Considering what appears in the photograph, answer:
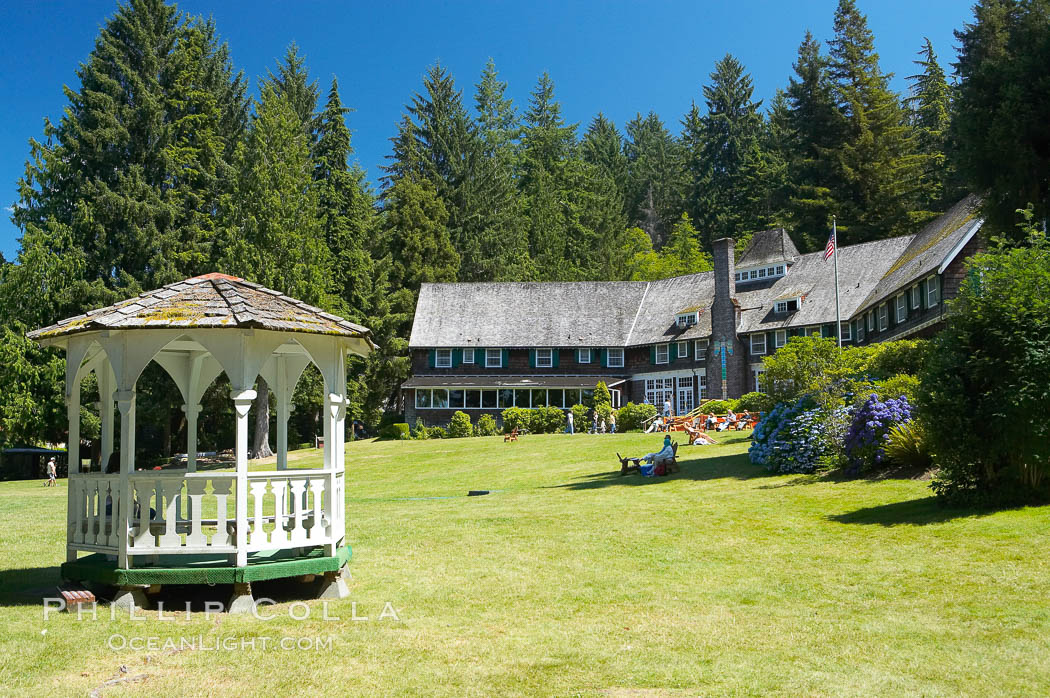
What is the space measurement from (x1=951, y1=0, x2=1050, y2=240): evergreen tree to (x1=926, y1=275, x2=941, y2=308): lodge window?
1234cm

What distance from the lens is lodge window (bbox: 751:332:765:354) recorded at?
5459 cm

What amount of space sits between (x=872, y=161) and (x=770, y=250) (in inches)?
608

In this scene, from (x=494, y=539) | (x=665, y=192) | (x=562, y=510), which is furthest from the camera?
(x=665, y=192)

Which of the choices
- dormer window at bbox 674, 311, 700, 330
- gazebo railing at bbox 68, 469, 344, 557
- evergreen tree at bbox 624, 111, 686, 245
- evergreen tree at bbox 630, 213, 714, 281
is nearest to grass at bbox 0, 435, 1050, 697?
gazebo railing at bbox 68, 469, 344, 557

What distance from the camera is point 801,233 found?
2758 inches

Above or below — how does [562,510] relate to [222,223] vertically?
below

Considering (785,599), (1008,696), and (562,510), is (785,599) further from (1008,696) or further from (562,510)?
(562,510)

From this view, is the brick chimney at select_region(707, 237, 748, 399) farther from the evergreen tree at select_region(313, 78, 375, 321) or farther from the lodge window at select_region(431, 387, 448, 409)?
the evergreen tree at select_region(313, 78, 375, 321)

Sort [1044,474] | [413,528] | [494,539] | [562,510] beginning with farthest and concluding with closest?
[562,510], [413,528], [494,539], [1044,474]

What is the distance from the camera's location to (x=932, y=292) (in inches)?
1412

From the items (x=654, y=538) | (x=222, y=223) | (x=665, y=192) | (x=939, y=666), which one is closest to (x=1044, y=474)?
(x=654, y=538)

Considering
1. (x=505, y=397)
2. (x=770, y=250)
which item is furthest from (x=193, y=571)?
(x=770, y=250)

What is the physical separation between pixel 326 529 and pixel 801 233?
2544 inches

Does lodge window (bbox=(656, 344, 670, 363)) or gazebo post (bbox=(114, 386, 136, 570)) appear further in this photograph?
lodge window (bbox=(656, 344, 670, 363))
